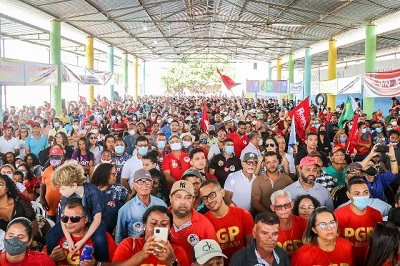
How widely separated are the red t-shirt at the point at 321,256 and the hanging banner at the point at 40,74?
12038mm

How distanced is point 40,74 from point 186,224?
1237 cm

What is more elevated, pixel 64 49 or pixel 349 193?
pixel 64 49

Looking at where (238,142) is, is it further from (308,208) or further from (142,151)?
(308,208)

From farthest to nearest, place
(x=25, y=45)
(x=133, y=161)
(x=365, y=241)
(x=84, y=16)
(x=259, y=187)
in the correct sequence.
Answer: (x=25, y=45), (x=84, y=16), (x=133, y=161), (x=259, y=187), (x=365, y=241)

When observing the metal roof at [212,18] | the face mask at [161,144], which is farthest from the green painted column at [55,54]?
the face mask at [161,144]

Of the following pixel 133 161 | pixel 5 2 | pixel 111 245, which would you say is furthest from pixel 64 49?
pixel 111 245

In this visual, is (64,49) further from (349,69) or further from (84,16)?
(349,69)

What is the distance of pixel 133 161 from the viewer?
683cm

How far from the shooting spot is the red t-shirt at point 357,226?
435cm

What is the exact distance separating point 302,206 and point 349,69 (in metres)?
33.7

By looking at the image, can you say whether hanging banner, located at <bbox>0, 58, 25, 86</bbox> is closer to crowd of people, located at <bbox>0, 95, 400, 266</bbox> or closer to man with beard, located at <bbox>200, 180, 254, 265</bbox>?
crowd of people, located at <bbox>0, 95, 400, 266</bbox>

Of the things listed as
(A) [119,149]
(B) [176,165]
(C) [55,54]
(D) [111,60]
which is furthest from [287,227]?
(D) [111,60]

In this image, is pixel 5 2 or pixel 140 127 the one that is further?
pixel 5 2

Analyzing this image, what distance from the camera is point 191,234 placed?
3957 mm
